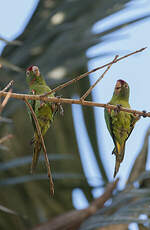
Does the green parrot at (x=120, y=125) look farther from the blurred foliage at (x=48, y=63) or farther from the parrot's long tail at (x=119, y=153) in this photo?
the blurred foliage at (x=48, y=63)

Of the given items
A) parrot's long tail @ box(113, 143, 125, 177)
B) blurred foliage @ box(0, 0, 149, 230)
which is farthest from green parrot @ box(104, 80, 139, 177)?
blurred foliage @ box(0, 0, 149, 230)

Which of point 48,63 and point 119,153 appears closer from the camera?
point 119,153

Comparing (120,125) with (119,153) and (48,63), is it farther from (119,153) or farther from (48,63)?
(48,63)

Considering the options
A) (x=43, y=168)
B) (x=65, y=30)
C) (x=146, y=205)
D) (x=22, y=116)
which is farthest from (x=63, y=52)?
(x=146, y=205)

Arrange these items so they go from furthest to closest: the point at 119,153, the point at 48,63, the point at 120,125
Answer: the point at 48,63 → the point at 120,125 → the point at 119,153

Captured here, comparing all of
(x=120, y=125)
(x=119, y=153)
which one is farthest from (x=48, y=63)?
(x=119, y=153)

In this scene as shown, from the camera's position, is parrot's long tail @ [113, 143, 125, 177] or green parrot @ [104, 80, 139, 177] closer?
parrot's long tail @ [113, 143, 125, 177]

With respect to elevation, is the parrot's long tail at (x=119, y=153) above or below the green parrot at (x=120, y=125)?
below

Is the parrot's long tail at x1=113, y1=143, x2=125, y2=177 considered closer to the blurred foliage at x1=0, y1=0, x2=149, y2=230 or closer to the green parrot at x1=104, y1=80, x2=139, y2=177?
the green parrot at x1=104, y1=80, x2=139, y2=177

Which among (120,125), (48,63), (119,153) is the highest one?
(48,63)

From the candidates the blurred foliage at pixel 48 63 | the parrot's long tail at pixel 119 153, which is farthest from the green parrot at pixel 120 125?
the blurred foliage at pixel 48 63

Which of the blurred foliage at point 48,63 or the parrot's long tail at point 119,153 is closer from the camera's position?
the parrot's long tail at point 119,153

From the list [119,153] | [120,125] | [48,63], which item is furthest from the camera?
[48,63]

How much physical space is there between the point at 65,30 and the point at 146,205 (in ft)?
5.89
